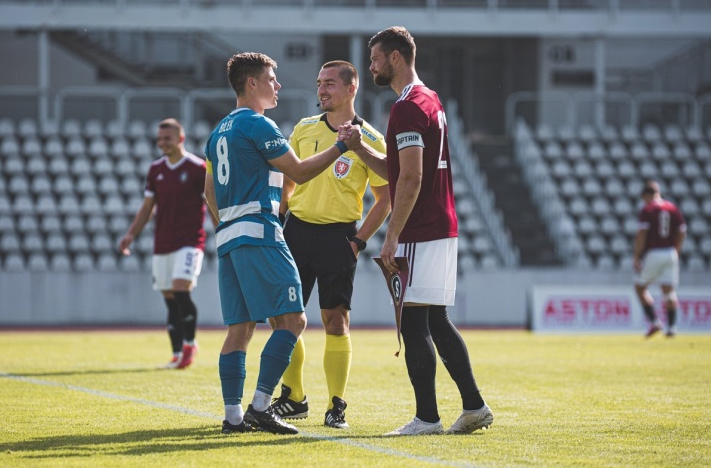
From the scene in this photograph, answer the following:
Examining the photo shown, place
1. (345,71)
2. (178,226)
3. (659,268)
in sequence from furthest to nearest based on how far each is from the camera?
(659,268), (178,226), (345,71)

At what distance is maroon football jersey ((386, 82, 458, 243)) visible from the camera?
652cm

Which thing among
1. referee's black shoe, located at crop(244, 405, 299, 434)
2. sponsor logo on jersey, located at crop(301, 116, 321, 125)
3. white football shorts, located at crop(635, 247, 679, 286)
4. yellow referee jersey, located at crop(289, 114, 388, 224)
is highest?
sponsor logo on jersey, located at crop(301, 116, 321, 125)

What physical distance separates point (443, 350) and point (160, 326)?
48.0ft

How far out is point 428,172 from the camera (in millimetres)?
6605

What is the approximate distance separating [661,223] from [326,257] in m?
11.9

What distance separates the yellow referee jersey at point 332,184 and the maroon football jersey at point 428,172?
708mm

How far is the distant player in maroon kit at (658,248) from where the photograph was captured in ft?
58.5

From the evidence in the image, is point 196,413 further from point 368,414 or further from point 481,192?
point 481,192

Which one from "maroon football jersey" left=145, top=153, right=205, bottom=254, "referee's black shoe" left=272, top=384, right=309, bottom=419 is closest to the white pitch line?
"referee's black shoe" left=272, top=384, right=309, bottom=419

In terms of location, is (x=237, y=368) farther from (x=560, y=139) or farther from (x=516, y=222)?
(x=560, y=139)

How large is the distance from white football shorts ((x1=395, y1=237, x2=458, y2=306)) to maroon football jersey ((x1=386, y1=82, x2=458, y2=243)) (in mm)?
51

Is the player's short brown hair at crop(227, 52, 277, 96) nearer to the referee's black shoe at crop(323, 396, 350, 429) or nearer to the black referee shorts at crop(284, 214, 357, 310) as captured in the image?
the black referee shorts at crop(284, 214, 357, 310)

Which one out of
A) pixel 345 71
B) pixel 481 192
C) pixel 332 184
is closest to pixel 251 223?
pixel 332 184

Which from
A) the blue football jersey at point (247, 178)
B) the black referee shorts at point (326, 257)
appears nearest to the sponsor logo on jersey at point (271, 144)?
the blue football jersey at point (247, 178)
